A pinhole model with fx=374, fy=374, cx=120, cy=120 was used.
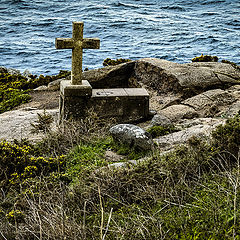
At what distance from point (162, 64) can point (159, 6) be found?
92.6ft

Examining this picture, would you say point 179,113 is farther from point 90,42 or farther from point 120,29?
point 120,29

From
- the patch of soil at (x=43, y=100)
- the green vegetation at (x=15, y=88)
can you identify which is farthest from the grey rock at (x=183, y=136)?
the green vegetation at (x=15, y=88)

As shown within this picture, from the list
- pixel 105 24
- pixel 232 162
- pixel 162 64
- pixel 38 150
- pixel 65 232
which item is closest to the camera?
pixel 65 232

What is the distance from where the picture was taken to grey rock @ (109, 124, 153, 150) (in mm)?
Result: 6172

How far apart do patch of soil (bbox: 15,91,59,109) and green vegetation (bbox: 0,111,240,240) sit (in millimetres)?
3875

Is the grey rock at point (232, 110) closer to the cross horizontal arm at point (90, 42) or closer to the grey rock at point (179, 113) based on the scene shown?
the grey rock at point (179, 113)

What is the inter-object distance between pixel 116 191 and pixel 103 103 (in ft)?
12.9

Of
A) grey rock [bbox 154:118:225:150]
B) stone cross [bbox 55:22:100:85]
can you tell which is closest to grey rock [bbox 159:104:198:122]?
grey rock [bbox 154:118:225:150]

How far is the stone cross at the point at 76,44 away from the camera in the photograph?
7473 mm

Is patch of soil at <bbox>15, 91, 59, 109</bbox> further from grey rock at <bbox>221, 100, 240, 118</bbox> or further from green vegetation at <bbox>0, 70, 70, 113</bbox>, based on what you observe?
grey rock at <bbox>221, 100, 240, 118</bbox>

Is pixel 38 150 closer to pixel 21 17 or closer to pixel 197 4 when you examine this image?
pixel 21 17

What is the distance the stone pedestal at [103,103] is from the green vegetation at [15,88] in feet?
11.9

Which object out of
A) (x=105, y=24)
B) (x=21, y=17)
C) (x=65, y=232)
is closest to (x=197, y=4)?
(x=105, y=24)

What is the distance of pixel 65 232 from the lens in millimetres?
3309
